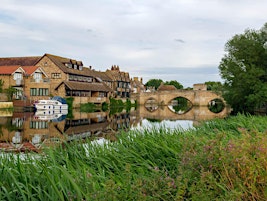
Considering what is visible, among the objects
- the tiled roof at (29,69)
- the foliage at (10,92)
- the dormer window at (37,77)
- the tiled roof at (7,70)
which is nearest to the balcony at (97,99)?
the dormer window at (37,77)

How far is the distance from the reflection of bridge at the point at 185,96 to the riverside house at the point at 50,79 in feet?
58.3

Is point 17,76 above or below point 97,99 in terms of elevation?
above

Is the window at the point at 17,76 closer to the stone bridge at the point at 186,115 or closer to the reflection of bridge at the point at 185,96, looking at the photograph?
the stone bridge at the point at 186,115

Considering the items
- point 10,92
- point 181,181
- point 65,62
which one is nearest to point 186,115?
point 65,62

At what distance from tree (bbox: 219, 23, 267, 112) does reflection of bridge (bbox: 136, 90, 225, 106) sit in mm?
32662

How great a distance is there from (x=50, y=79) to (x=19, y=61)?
29.2ft

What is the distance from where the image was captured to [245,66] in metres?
34.2

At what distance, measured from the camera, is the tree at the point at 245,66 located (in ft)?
106

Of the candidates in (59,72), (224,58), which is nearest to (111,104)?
(59,72)

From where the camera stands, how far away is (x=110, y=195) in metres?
3.17

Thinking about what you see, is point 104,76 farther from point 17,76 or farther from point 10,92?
point 10,92

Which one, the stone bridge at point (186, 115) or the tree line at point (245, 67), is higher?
→ the tree line at point (245, 67)

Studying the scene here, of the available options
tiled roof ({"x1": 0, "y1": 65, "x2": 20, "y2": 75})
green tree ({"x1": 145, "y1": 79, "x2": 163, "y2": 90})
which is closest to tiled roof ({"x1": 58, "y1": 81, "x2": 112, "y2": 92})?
tiled roof ({"x1": 0, "y1": 65, "x2": 20, "y2": 75})

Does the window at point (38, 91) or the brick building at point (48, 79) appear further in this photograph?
the window at point (38, 91)
